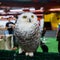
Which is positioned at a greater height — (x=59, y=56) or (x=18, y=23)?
(x=18, y=23)

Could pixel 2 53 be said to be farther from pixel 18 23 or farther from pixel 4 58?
pixel 18 23

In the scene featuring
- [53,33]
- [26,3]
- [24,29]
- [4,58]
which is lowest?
[53,33]

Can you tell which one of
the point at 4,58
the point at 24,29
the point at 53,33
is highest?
the point at 24,29

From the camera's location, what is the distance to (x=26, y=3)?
0.96 m

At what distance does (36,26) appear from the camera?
0.97 metres

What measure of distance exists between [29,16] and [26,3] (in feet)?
0.22

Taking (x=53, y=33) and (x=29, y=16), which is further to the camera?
(x=53, y=33)

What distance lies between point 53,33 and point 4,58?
12.5 feet

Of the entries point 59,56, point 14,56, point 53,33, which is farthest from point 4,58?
point 53,33

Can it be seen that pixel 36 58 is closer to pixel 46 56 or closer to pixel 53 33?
pixel 46 56

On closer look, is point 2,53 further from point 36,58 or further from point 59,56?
point 59,56

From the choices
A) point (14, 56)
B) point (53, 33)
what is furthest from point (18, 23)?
point (53, 33)

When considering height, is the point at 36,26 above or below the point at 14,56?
above

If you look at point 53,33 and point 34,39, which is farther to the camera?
point 53,33
